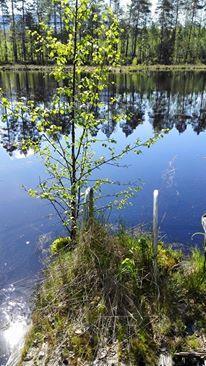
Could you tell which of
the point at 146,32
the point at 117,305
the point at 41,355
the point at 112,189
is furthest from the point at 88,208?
the point at 146,32

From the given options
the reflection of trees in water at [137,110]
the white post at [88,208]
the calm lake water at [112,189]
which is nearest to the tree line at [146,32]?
the reflection of trees in water at [137,110]

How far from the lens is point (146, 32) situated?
96625 millimetres

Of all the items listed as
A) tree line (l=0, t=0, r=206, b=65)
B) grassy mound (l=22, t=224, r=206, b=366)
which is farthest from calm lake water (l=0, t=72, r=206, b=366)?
tree line (l=0, t=0, r=206, b=65)

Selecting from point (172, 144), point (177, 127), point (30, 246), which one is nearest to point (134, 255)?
point (30, 246)

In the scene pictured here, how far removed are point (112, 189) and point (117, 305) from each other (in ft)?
29.8

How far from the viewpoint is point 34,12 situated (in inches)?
3920

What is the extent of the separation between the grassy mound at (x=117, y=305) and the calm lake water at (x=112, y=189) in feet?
4.86

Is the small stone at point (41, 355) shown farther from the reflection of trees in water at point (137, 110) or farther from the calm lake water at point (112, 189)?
the reflection of trees in water at point (137, 110)

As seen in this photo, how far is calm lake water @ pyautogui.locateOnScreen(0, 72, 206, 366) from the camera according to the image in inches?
378

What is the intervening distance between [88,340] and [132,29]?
337 feet

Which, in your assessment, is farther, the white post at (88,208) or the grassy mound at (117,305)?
the white post at (88,208)

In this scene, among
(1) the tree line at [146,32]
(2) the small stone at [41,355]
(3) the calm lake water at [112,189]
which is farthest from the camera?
(1) the tree line at [146,32]

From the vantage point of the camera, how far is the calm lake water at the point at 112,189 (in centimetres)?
960

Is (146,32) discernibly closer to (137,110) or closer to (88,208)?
(137,110)
